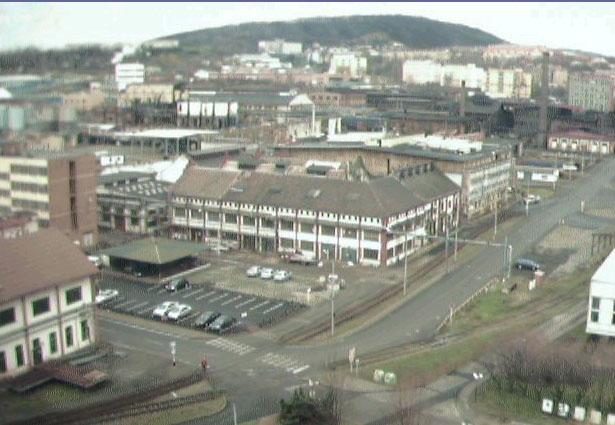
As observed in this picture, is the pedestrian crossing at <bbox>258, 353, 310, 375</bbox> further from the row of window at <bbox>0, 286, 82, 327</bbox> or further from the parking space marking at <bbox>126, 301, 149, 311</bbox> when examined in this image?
the parking space marking at <bbox>126, 301, 149, 311</bbox>

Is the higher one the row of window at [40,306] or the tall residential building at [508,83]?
the tall residential building at [508,83]

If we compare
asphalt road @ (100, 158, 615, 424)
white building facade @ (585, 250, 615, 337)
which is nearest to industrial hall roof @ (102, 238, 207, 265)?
asphalt road @ (100, 158, 615, 424)

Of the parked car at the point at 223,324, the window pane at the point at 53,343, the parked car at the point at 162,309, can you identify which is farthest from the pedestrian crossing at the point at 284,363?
the window pane at the point at 53,343

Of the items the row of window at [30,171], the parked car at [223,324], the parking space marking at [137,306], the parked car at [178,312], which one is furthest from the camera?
the parking space marking at [137,306]

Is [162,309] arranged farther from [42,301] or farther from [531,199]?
[531,199]

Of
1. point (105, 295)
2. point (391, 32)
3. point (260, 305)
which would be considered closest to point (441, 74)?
point (391, 32)

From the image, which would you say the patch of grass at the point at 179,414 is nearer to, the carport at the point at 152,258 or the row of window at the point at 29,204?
the row of window at the point at 29,204
